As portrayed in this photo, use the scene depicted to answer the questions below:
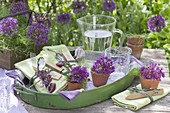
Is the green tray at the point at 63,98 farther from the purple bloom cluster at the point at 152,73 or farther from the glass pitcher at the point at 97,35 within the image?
the glass pitcher at the point at 97,35

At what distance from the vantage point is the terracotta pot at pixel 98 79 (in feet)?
5.16

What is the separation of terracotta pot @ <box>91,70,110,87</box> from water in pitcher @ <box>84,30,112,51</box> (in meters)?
0.31

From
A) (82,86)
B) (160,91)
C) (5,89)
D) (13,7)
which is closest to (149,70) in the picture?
(160,91)

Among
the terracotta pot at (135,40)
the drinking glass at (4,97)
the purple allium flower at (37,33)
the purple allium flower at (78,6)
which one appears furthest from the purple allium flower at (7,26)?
the purple allium flower at (78,6)

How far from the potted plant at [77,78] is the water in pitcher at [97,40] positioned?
1.22 feet

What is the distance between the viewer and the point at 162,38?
3.06 metres

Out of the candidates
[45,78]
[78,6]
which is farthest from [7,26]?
[78,6]

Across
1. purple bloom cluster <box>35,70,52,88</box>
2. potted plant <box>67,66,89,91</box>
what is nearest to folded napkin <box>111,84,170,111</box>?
potted plant <box>67,66,89,91</box>

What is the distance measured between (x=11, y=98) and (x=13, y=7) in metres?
0.87

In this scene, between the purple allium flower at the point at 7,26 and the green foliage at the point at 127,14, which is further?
the green foliage at the point at 127,14

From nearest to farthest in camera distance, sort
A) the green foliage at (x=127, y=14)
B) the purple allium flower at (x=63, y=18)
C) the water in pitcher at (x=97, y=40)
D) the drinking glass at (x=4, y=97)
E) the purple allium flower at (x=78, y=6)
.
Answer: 1. the drinking glass at (x=4, y=97)
2. the water in pitcher at (x=97, y=40)
3. the purple allium flower at (x=63, y=18)
4. the purple allium flower at (x=78, y=6)
5. the green foliage at (x=127, y=14)

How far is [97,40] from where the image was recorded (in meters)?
1.85

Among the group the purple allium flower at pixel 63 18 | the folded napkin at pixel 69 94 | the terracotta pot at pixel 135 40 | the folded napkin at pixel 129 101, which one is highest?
the purple allium flower at pixel 63 18

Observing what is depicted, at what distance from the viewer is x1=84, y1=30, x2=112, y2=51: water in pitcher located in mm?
1859
